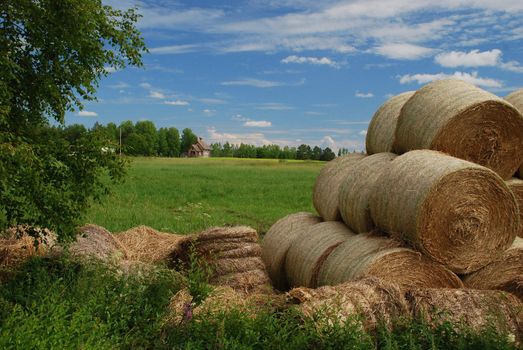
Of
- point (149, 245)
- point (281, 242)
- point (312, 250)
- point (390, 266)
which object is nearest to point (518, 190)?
point (390, 266)

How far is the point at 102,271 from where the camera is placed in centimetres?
803

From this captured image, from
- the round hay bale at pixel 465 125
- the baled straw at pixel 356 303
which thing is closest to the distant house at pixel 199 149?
the round hay bale at pixel 465 125

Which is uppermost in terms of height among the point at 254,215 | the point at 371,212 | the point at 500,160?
the point at 500,160

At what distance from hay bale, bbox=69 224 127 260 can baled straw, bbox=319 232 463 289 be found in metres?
3.25

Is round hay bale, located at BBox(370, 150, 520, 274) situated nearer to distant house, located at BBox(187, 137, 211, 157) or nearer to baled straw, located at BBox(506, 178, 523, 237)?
baled straw, located at BBox(506, 178, 523, 237)

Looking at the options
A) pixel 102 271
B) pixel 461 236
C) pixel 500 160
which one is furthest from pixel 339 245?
pixel 102 271

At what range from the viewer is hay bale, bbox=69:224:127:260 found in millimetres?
9156

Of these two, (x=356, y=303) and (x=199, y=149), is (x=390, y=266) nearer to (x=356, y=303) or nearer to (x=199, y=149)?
(x=356, y=303)

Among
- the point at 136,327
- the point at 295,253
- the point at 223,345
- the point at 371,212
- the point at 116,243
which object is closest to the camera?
the point at 223,345

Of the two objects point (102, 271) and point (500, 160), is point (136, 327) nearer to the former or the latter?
point (102, 271)

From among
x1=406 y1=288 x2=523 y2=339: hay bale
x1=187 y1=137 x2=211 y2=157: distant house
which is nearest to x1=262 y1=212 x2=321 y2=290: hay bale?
x1=406 y1=288 x2=523 y2=339: hay bale

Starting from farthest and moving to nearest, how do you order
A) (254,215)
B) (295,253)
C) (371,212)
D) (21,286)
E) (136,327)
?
(254,215), (295,253), (371,212), (21,286), (136,327)

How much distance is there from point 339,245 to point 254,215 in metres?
9.79

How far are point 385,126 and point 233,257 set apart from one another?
3089 mm
